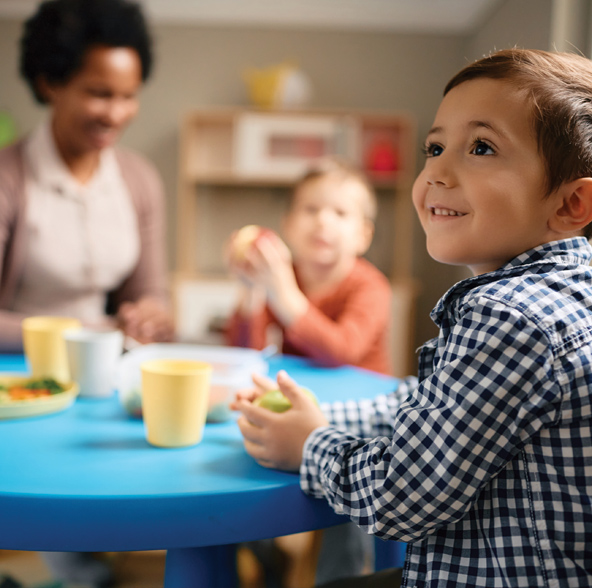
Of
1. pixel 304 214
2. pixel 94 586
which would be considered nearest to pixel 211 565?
pixel 94 586

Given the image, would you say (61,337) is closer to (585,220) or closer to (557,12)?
(585,220)

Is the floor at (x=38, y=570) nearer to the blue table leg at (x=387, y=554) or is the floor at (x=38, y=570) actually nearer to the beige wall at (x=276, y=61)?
the blue table leg at (x=387, y=554)

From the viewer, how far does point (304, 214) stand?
5.88 ft

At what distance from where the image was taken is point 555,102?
673 millimetres

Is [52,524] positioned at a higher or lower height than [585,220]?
lower

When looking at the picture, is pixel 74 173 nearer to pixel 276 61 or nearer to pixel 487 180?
pixel 487 180

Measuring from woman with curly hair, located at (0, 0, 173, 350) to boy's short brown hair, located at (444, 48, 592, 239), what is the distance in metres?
0.98

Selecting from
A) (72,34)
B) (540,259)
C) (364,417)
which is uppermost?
(72,34)

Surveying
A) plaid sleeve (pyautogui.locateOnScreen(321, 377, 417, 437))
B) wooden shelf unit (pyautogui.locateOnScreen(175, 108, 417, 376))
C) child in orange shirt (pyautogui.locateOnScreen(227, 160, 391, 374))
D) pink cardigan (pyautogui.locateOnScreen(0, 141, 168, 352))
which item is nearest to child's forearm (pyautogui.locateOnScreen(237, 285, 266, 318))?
child in orange shirt (pyautogui.locateOnScreen(227, 160, 391, 374))

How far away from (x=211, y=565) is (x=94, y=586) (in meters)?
0.31

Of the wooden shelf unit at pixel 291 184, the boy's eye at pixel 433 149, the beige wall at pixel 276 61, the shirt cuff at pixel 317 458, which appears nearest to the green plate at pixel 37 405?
the shirt cuff at pixel 317 458

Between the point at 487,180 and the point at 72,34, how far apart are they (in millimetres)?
1308

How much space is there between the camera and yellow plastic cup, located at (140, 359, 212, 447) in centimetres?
76

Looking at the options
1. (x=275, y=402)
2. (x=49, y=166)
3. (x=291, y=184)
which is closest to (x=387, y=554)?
(x=275, y=402)
